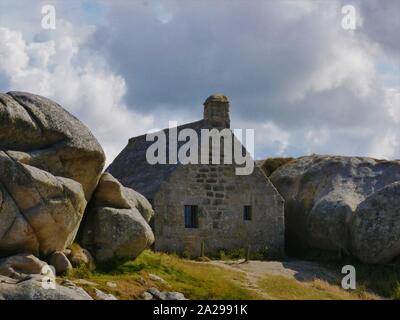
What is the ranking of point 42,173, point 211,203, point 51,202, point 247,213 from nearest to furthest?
point 51,202 → point 42,173 → point 211,203 → point 247,213

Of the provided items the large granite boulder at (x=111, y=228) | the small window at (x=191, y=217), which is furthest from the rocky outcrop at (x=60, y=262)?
the small window at (x=191, y=217)

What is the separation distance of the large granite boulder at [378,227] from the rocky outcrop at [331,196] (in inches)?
1.8

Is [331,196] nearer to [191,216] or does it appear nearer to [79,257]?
[191,216]

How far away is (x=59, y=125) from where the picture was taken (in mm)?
21656

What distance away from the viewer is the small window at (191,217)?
107ft

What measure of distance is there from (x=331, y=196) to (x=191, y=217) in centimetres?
716

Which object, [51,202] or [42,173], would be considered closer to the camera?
[51,202]

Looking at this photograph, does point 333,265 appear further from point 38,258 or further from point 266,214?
point 38,258

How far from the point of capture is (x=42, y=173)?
66.4 feet

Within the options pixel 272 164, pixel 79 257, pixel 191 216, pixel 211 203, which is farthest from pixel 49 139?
pixel 272 164

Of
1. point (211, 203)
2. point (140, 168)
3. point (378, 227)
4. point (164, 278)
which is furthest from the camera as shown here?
point (140, 168)

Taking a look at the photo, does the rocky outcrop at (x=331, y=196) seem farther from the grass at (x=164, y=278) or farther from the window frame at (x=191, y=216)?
the grass at (x=164, y=278)
